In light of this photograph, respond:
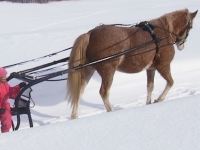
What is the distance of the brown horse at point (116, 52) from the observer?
19.9 ft

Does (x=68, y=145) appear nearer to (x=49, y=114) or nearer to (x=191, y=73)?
(x=49, y=114)

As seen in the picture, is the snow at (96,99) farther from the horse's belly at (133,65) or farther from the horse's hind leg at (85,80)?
the horse's belly at (133,65)

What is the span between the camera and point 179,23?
6.80 metres

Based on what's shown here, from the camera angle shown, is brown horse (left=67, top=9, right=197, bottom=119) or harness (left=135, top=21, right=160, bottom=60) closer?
brown horse (left=67, top=9, right=197, bottom=119)

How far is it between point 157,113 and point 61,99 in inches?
154

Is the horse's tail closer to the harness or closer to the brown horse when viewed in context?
the brown horse

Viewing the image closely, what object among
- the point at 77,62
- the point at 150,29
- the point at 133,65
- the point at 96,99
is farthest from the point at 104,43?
the point at 96,99

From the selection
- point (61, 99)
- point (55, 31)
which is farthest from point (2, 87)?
point (55, 31)

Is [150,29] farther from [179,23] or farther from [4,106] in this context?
[4,106]

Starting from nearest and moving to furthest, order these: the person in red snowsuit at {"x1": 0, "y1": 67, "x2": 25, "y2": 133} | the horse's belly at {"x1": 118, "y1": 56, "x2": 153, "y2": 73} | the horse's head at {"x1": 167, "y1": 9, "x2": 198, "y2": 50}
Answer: the person in red snowsuit at {"x1": 0, "y1": 67, "x2": 25, "y2": 133} < the horse's belly at {"x1": 118, "y1": 56, "x2": 153, "y2": 73} < the horse's head at {"x1": 167, "y1": 9, "x2": 198, "y2": 50}

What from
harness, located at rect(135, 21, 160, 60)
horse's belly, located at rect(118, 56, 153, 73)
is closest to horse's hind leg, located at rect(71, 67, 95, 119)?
horse's belly, located at rect(118, 56, 153, 73)

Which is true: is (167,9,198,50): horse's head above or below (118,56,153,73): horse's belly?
above

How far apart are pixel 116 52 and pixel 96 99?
1.75 meters

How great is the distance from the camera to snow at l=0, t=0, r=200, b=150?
353 cm
